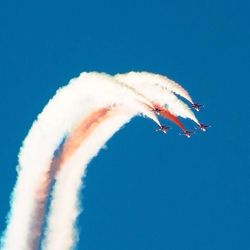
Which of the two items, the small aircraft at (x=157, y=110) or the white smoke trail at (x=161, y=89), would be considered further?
the white smoke trail at (x=161, y=89)

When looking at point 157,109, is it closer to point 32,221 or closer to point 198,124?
point 198,124

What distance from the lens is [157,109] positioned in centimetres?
8844

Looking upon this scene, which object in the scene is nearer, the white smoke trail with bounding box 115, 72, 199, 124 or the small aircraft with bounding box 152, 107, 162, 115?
the small aircraft with bounding box 152, 107, 162, 115

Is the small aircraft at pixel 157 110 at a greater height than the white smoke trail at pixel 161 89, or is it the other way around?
the white smoke trail at pixel 161 89

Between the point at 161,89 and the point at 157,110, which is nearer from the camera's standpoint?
the point at 157,110

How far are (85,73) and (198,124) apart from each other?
830 centimetres

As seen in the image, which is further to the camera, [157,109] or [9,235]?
[9,235]

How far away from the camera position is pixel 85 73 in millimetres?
88562

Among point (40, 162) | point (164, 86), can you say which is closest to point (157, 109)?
point (164, 86)

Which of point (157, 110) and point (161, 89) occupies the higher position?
point (161, 89)

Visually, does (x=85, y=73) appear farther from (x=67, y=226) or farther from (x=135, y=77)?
(x=67, y=226)

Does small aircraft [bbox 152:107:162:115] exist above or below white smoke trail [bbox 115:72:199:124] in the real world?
below

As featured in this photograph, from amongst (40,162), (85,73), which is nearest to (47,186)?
(40,162)

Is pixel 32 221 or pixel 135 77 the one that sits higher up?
pixel 135 77
